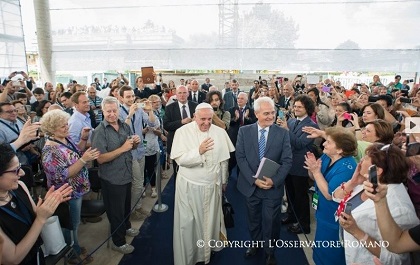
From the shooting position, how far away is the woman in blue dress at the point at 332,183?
8.45ft

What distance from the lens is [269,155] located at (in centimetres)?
332

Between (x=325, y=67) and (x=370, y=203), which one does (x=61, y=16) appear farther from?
(x=370, y=203)

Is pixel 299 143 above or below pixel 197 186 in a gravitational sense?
above

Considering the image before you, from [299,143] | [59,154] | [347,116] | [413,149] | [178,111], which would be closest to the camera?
[413,149]

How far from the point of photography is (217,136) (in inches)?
132

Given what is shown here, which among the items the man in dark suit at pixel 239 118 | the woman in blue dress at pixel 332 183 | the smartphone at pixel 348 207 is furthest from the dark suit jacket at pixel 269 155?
the man in dark suit at pixel 239 118

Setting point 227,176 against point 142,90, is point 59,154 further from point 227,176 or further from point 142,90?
point 142,90

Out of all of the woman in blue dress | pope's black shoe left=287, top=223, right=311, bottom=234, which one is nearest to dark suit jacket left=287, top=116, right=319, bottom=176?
pope's black shoe left=287, top=223, right=311, bottom=234

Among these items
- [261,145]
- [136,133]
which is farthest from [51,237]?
[261,145]

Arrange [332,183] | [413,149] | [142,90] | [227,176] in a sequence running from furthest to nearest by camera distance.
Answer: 1. [142,90]
2. [227,176]
3. [332,183]
4. [413,149]

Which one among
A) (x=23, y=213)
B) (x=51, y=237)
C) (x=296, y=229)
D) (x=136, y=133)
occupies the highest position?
(x=136, y=133)

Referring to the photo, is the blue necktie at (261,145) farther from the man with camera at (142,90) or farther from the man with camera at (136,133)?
the man with camera at (142,90)

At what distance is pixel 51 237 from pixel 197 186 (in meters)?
1.53

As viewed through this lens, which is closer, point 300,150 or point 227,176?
point 227,176
